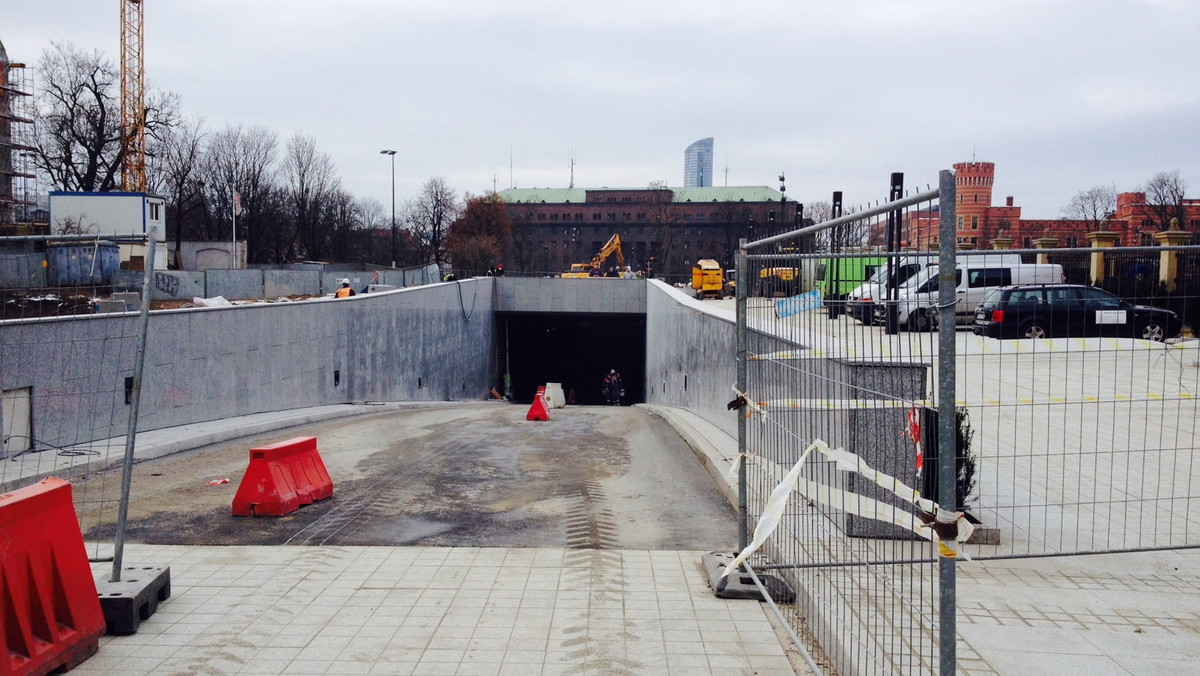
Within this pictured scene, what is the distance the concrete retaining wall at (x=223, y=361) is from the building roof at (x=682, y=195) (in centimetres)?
10770

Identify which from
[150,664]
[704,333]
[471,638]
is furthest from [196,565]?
[704,333]

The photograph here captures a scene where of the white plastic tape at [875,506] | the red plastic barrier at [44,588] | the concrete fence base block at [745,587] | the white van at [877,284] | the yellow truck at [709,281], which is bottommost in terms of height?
the concrete fence base block at [745,587]

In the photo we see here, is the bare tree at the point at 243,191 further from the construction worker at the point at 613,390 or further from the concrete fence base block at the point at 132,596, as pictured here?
the concrete fence base block at the point at 132,596

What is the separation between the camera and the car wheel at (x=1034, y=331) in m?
5.64

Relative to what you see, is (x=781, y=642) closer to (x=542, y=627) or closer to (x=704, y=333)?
(x=542, y=627)

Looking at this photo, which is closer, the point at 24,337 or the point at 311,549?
the point at 311,549

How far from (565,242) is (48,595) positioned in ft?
418

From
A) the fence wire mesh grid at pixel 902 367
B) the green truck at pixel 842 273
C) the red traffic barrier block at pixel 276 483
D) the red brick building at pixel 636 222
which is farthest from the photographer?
the red brick building at pixel 636 222

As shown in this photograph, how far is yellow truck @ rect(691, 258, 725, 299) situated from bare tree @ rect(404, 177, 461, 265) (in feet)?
149

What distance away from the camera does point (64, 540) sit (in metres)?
5.07

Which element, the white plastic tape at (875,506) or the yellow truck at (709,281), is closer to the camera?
the white plastic tape at (875,506)

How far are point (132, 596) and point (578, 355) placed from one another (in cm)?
5524

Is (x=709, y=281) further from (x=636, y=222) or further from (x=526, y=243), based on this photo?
(x=636, y=222)

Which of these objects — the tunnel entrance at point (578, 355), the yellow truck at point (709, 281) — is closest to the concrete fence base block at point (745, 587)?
the tunnel entrance at point (578, 355)
